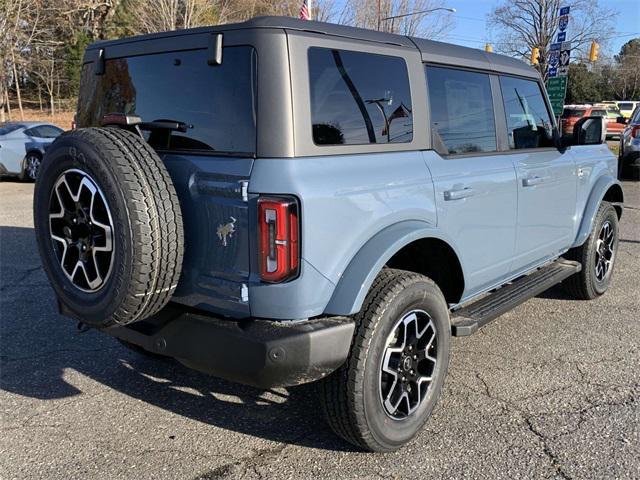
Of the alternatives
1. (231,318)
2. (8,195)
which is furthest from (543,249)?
(8,195)

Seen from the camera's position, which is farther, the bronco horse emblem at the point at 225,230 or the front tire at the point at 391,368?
the front tire at the point at 391,368

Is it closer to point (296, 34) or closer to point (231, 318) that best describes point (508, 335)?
point (231, 318)

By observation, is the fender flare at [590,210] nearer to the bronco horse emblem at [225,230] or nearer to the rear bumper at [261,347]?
the rear bumper at [261,347]

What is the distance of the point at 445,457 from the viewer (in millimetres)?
2885

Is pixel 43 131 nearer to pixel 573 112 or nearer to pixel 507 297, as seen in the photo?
pixel 507 297

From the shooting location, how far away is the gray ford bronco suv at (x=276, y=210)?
2469 millimetres

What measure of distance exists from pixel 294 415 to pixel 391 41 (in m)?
2.10

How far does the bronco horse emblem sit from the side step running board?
57.7 inches

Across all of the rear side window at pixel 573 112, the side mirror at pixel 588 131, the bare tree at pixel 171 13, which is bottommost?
the side mirror at pixel 588 131

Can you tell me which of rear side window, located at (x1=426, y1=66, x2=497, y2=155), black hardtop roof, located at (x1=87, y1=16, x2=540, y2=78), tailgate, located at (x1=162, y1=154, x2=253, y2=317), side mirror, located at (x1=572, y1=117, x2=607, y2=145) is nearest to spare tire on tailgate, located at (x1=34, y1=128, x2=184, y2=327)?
tailgate, located at (x1=162, y1=154, x2=253, y2=317)

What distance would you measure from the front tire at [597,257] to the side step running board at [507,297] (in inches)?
7.1

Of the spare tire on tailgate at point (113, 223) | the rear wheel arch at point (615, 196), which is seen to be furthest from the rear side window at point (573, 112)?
the spare tire on tailgate at point (113, 223)

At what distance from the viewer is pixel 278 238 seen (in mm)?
2426

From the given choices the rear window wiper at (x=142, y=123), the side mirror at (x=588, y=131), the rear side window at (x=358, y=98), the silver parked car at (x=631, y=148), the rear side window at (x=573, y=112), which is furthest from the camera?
the rear side window at (x=573, y=112)
